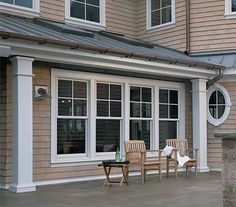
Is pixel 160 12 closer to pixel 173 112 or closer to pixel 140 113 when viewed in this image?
pixel 173 112

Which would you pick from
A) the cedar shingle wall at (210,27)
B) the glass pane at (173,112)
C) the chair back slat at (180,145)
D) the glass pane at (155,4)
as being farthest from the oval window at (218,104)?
the glass pane at (155,4)

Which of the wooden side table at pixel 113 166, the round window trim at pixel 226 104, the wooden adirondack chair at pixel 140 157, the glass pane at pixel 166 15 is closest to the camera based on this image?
the wooden side table at pixel 113 166

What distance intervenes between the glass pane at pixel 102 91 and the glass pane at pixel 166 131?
6.73ft

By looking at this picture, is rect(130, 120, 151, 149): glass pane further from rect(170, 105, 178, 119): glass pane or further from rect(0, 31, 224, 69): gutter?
rect(0, 31, 224, 69): gutter

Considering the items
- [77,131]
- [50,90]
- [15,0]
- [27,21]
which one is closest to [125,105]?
[77,131]

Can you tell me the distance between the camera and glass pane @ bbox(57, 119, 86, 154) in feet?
31.3

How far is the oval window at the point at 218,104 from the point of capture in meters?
12.0

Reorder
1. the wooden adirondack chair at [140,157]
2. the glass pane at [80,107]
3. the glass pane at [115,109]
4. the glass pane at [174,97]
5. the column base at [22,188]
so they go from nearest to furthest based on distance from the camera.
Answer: the column base at [22,188] → the wooden adirondack chair at [140,157] → the glass pane at [80,107] → the glass pane at [115,109] → the glass pane at [174,97]

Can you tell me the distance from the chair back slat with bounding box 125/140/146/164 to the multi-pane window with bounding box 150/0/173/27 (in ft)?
17.5

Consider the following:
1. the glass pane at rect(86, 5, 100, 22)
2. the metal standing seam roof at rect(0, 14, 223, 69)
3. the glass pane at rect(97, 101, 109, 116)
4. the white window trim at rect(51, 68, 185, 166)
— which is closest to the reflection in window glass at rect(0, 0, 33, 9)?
the metal standing seam roof at rect(0, 14, 223, 69)

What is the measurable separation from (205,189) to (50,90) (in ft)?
12.2

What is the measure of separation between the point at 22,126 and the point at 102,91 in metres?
2.73

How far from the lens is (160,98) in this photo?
11.7m

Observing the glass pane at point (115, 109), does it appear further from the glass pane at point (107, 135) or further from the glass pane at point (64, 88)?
the glass pane at point (64, 88)
